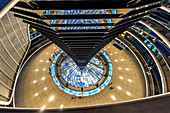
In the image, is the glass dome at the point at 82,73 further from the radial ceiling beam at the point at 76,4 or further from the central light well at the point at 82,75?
the radial ceiling beam at the point at 76,4

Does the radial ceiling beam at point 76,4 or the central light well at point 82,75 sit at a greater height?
the radial ceiling beam at point 76,4

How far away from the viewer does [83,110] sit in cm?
442

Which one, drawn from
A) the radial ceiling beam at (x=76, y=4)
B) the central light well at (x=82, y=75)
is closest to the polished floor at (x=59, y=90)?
the central light well at (x=82, y=75)

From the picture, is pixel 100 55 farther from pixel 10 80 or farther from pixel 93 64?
pixel 10 80

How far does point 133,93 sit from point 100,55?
1477 centimetres

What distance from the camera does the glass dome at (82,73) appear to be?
25062 mm

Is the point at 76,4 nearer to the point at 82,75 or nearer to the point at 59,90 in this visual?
the point at 59,90

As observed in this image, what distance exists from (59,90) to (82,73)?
30.8 feet

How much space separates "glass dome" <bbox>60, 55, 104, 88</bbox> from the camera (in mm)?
25062

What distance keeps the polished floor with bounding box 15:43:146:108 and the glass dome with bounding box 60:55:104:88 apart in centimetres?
395

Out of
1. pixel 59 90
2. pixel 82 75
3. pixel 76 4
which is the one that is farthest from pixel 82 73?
pixel 76 4

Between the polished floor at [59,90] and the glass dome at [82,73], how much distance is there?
3.95 meters

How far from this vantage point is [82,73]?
28.6 m

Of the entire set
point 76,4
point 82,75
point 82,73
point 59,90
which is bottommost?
point 59,90
